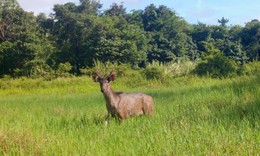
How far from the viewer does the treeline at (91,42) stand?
33.2m

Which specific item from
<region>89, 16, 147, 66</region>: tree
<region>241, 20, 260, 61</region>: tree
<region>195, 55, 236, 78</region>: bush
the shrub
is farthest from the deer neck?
<region>241, 20, 260, 61</region>: tree

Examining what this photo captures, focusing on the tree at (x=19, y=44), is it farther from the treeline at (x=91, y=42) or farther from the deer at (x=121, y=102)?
the deer at (x=121, y=102)

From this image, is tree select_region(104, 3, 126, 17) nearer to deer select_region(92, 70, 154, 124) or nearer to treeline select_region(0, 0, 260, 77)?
treeline select_region(0, 0, 260, 77)

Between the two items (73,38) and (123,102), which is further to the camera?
(73,38)

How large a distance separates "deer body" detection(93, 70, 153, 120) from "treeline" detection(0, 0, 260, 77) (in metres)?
18.6

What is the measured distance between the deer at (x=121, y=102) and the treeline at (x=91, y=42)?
61.0ft

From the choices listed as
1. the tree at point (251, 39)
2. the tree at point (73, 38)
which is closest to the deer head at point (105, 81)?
the tree at point (73, 38)

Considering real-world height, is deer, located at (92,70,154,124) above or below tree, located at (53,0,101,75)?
below

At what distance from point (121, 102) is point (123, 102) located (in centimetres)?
5

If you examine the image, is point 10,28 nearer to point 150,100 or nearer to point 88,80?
point 88,80

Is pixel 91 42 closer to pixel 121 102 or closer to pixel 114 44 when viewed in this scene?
pixel 114 44

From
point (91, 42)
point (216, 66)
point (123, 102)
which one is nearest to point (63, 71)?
point (91, 42)

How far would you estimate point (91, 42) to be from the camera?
35.3 metres

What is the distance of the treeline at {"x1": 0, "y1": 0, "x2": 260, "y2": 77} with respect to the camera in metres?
33.2
